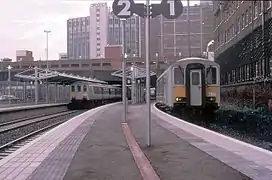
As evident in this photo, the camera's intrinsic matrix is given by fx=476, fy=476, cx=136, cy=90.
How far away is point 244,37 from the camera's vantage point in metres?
41.8

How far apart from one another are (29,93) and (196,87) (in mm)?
27225

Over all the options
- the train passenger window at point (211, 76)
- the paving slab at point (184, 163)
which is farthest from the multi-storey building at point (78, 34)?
the paving slab at point (184, 163)

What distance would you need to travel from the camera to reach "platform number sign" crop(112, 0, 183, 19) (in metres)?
11.9

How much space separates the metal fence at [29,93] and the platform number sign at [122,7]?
3035 centimetres

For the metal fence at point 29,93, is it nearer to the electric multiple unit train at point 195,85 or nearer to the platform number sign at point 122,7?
the electric multiple unit train at point 195,85

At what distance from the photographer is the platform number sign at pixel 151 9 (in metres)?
11.9

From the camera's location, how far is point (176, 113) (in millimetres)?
28734

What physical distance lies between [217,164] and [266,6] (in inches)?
1160

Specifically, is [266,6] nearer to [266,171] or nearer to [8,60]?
[266,171]

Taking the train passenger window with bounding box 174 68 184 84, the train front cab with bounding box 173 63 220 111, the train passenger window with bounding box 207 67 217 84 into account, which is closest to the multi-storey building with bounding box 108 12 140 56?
the train passenger window with bounding box 174 68 184 84

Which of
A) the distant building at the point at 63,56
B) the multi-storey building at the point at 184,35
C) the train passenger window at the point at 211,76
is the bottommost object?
the train passenger window at the point at 211,76

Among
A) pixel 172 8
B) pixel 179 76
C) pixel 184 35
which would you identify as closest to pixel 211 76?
pixel 179 76

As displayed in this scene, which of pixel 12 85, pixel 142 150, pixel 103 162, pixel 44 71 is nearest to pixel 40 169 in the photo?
pixel 103 162

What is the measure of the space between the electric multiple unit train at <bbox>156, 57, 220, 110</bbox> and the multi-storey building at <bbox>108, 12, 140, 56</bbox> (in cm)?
334
